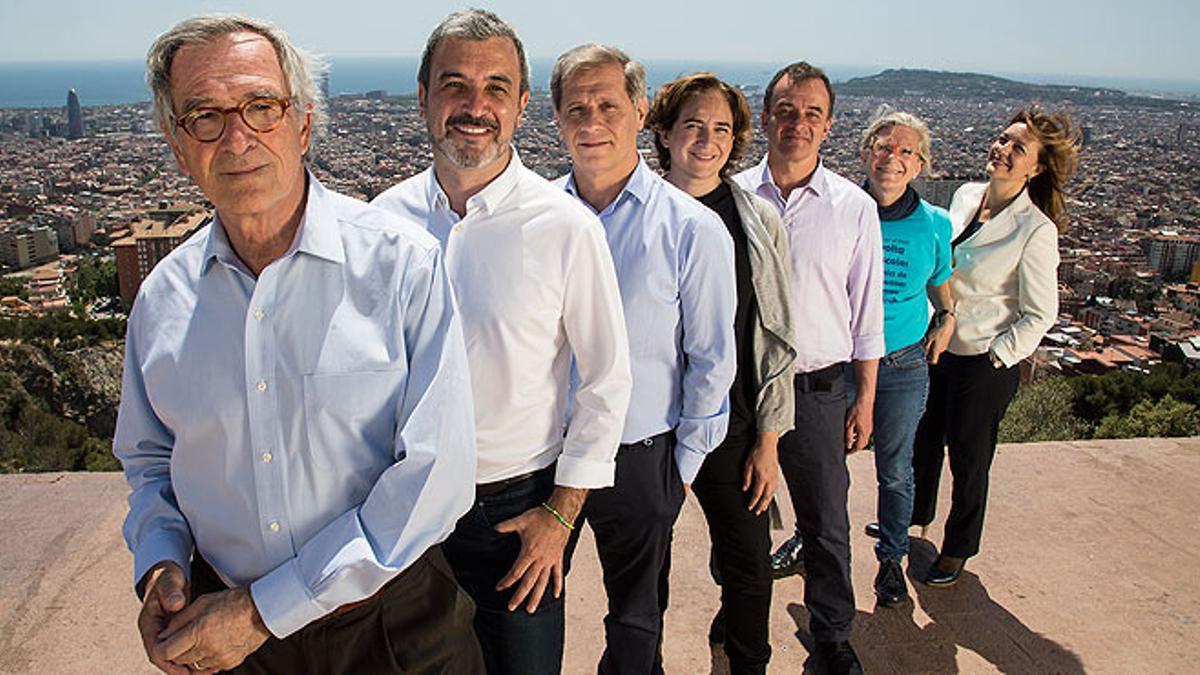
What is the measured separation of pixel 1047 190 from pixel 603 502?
5.71 feet

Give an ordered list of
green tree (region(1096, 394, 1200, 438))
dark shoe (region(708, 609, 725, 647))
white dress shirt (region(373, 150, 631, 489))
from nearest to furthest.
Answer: white dress shirt (region(373, 150, 631, 489)), dark shoe (region(708, 609, 725, 647)), green tree (region(1096, 394, 1200, 438))

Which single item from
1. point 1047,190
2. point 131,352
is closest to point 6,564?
point 131,352

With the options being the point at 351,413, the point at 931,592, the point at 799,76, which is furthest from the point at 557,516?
the point at 931,592

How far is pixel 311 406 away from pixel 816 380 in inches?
54.7

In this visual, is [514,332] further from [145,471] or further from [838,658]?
[838,658]

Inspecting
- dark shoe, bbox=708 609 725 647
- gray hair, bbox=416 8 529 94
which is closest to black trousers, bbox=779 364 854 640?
dark shoe, bbox=708 609 725 647

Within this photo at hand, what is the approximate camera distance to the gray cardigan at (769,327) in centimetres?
193

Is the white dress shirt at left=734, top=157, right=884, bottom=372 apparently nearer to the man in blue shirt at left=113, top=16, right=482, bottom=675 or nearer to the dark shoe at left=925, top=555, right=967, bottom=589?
the dark shoe at left=925, top=555, right=967, bottom=589

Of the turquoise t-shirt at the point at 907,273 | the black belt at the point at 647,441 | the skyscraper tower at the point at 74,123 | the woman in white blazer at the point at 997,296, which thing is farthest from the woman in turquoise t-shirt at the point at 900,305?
the skyscraper tower at the point at 74,123

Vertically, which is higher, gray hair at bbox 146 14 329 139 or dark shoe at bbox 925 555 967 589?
gray hair at bbox 146 14 329 139

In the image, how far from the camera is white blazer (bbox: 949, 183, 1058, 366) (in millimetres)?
2465

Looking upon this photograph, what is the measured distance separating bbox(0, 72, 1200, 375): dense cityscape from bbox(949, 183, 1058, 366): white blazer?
1475mm

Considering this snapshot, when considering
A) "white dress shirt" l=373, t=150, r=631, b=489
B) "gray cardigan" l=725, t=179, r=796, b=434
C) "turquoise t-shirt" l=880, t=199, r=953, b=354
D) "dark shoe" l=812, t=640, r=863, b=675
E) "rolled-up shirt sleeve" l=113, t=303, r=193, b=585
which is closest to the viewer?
"rolled-up shirt sleeve" l=113, t=303, r=193, b=585

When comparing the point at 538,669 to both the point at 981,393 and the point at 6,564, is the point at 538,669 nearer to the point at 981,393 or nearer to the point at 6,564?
the point at 981,393
